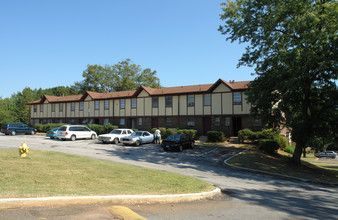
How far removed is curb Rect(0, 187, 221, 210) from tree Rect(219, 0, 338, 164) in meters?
12.5

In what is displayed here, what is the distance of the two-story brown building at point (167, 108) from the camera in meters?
29.5

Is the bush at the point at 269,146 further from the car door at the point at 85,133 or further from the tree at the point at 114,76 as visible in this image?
the tree at the point at 114,76

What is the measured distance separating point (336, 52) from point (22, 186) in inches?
714

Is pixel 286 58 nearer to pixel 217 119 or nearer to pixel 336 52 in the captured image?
pixel 336 52

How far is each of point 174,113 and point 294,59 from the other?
1914 centimetres

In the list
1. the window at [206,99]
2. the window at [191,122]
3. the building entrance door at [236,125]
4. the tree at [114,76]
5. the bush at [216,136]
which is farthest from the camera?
the tree at [114,76]

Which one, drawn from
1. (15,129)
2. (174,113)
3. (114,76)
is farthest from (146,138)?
(114,76)

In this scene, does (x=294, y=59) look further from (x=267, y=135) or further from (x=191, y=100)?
(x=191, y=100)

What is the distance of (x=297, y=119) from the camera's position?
66.3ft

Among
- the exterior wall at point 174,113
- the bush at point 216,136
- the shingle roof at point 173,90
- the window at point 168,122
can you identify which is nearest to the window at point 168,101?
the exterior wall at point 174,113

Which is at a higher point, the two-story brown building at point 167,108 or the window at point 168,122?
the two-story brown building at point 167,108

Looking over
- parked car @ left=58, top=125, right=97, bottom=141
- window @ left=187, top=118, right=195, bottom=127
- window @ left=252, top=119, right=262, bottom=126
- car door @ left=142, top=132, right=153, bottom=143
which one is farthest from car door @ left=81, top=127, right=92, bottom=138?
window @ left=252, top=119, right=262, bottom=126

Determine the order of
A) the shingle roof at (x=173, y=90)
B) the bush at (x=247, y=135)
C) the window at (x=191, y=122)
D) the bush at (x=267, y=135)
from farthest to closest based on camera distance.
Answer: the window at (x=191, y=122) < the shingle roof at (x=173, y=90) < the bush at (x=247, y=135) < the bush at (x=267, y=135)

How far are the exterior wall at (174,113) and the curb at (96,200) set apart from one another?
20.8m
